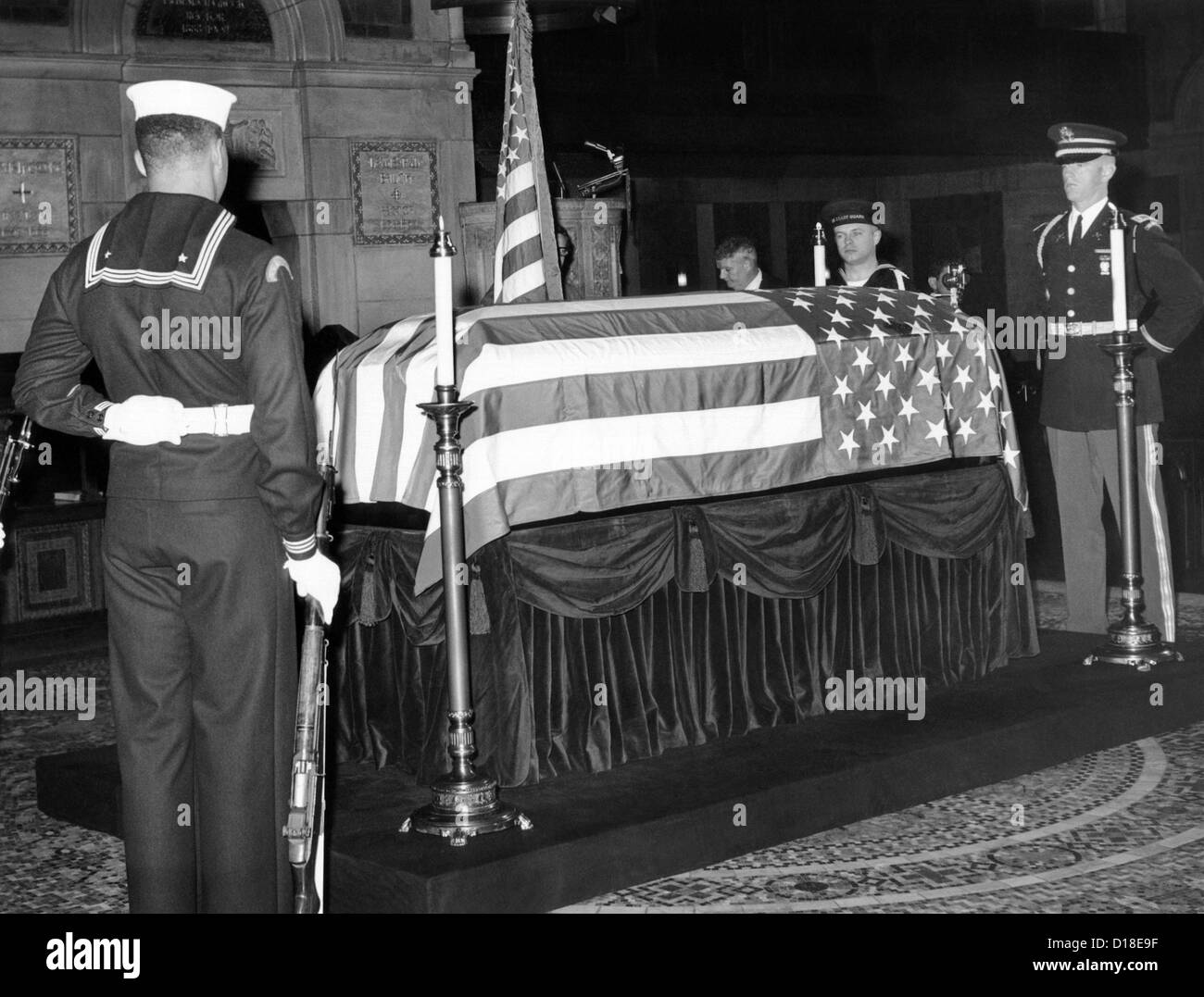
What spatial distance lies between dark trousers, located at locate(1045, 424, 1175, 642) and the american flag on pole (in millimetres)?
1981

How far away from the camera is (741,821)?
12.4 ft

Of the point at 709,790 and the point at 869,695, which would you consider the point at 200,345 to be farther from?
the point at 869,695

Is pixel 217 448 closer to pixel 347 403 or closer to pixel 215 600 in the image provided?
pixel 215 600

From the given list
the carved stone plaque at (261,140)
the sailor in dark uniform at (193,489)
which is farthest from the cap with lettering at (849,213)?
the carved stone plaque at (261,140)

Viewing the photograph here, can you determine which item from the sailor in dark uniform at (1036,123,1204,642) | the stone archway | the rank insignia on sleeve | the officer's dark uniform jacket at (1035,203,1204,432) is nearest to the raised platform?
the sailor in dark uniform at (1036,123,1204,642)

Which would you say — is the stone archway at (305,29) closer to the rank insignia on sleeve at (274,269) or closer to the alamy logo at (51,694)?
the alamy logo at (51,694)

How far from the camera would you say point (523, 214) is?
17.6ft

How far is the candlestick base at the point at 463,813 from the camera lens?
3.50 metres

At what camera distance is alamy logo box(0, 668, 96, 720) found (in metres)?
6.05

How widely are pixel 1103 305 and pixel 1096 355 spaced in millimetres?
183

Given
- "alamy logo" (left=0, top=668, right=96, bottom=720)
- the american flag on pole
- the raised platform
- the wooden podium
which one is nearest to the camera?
the raised platform

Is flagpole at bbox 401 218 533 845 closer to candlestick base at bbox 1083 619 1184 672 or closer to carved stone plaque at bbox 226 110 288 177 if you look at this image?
candlestick base at bbox 1083 619 1184 672

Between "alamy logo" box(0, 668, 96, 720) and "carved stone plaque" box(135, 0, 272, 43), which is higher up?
"carved stone plaque" box(135, 0, 272, 43)
